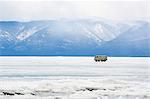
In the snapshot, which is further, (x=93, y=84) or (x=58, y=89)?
(x=93, y=84)

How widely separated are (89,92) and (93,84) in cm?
318

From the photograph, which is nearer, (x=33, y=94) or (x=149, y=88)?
(x=33, y=94)

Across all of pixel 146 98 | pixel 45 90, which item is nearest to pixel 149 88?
pixel 146 98

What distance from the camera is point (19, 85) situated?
28656 mm

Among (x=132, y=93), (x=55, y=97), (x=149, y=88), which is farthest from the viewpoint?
(x=149, y=88)

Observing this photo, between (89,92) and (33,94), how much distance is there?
119 inches

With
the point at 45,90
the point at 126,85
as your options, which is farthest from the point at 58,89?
the point at 126,85

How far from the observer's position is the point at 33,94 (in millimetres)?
25484

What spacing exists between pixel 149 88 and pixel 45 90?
20.6ft

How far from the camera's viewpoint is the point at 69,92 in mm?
26141

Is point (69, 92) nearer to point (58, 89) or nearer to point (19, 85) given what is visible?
point (58, 89)

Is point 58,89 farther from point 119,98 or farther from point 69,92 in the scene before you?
point 119,98

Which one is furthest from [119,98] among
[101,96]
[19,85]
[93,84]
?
[19,85]

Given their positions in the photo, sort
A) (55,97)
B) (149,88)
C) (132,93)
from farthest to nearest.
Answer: (149,88)
(132,93)
(55,97)
